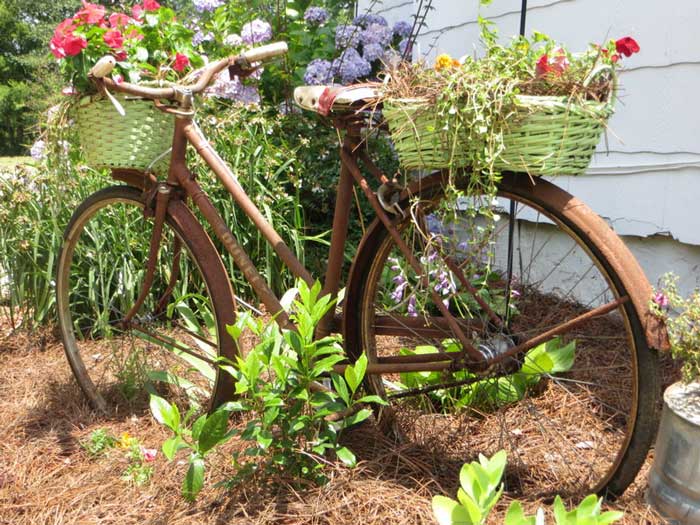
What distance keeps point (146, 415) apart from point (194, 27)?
2529mm

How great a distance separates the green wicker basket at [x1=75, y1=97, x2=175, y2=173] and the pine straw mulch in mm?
983

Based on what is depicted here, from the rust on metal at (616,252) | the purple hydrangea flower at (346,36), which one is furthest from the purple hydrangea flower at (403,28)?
the rust on metal at (616,252)

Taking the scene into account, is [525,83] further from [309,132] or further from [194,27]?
[194,27]

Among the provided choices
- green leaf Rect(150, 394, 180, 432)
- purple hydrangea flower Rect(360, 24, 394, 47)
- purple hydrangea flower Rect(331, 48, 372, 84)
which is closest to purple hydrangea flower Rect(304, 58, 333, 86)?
purple hydrangea flower Rect(331, 48, 372, 84)

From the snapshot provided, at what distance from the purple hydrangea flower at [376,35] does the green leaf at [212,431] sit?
9.26 ft

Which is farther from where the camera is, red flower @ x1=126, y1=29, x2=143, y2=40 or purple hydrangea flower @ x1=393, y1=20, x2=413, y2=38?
purple hydrangea flower @ x1=393, y1=20, x2=413, y2=38

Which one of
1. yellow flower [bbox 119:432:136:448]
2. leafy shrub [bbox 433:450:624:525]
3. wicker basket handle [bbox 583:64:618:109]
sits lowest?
yellow flower [bbox 119:432:136:448]

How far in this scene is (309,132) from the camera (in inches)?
151

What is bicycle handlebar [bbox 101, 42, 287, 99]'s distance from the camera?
2.13 meters

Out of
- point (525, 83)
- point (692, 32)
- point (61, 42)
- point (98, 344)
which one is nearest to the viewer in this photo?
point (525, 83)

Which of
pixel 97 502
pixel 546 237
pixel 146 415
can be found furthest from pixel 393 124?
pixel 546 237

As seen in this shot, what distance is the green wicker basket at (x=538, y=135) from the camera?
153cm

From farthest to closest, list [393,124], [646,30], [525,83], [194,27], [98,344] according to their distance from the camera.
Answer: [194,27]
[98,344]
[646,30]
[393,124]
[525,83]

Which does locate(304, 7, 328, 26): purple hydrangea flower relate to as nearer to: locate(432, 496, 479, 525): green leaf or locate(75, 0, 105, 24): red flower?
locate(75, 0, 105, 24): red flower
